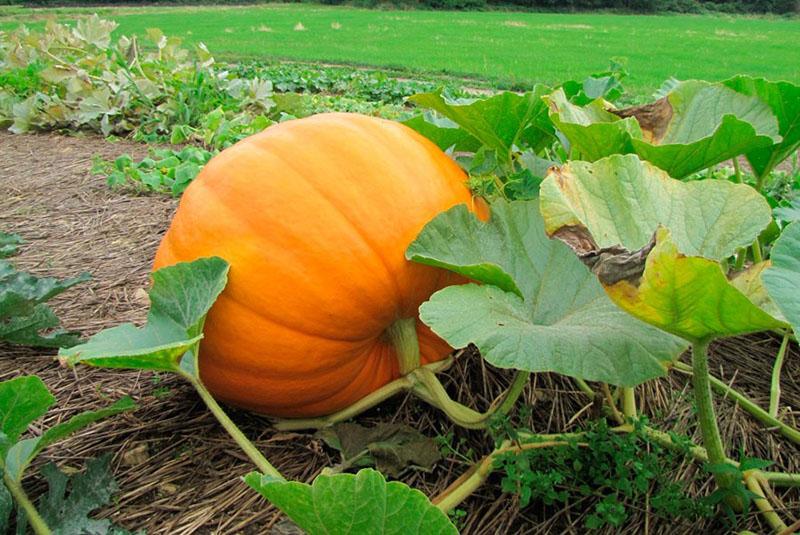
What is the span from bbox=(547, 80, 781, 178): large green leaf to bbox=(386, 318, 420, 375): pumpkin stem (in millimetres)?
440

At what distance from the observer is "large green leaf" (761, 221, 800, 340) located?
0.72 metres

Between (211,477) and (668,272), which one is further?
(211,477)

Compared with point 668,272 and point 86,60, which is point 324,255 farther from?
point 86,60

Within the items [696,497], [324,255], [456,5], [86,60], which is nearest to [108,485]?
[324,255]

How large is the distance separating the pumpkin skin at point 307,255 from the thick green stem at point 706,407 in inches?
19.0

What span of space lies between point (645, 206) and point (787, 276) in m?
0.29

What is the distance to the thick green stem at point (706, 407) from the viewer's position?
3.04 ft

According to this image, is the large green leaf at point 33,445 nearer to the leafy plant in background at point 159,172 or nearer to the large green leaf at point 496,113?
the large green leaf at point 496,113

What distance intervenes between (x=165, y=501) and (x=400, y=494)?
537 mm

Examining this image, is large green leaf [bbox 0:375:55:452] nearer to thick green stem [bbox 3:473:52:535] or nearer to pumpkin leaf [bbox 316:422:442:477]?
thick green stem [bbox 3:473:52:535]

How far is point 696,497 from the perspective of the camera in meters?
1.15

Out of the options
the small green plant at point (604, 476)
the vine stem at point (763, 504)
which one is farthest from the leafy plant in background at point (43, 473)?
the vine stem at point (763, 504)

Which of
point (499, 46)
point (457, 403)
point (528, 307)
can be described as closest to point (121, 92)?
point (457, 403)

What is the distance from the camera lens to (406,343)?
4.28 feet
